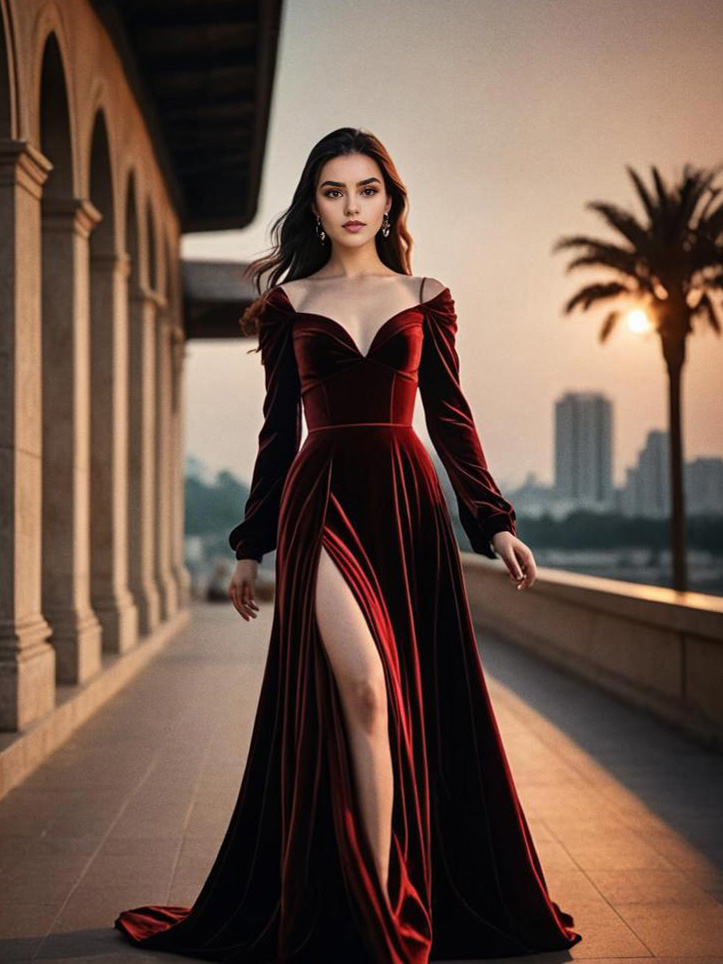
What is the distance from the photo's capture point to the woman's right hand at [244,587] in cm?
397

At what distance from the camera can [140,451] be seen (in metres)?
14.6

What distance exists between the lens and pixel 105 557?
11836mm

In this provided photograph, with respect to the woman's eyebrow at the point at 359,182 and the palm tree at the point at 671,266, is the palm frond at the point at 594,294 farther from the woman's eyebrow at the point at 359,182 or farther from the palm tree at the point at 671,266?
the woman's eyebrow at the point at 359,182

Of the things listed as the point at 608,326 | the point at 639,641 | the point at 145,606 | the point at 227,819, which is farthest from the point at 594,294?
the point at 227,819

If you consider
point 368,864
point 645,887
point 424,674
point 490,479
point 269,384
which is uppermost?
point 269,384

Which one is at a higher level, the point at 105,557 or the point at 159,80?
the point at 159,80

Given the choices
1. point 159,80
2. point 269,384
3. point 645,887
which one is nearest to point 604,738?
point 645,887

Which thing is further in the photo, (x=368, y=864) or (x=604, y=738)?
(x=604, y=738)

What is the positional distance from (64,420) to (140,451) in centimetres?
518

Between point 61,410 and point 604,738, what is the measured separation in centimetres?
433

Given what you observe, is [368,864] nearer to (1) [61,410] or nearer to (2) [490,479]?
(2) [490,479]

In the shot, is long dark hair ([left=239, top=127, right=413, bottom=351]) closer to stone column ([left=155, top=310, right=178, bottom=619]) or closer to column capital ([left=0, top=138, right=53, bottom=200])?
column capital ([left=0, top=138, right=53, bottom=200])

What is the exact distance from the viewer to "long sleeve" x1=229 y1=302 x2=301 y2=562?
13.3 ft

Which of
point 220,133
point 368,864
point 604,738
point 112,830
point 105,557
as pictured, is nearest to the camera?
point 368,864
